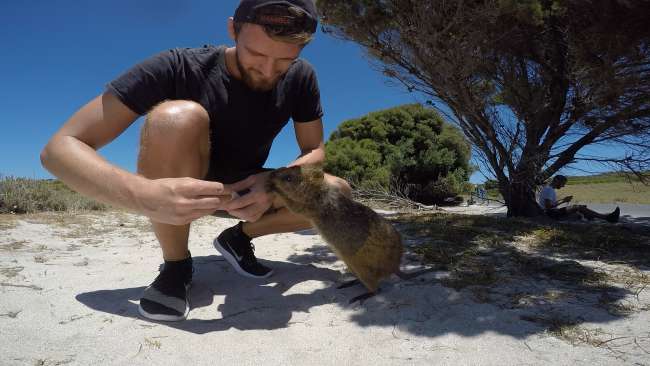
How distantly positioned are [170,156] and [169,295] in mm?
824

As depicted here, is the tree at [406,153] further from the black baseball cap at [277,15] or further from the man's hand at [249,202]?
the black baseball cap at [277,15]

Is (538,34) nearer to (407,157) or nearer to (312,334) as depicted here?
(312,334)

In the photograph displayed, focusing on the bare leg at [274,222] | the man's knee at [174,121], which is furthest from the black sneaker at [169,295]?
the man's knee at [174,121]

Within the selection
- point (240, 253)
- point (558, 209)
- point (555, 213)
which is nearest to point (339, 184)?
point (240, 253)

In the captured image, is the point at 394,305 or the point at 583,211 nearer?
the point at 394,305

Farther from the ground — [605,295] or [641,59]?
[641,59]

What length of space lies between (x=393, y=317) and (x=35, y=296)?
215 centimetres

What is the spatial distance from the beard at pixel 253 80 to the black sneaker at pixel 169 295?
1.26 metres

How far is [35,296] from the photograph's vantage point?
7.45 ft

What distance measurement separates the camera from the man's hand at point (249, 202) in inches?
83.1

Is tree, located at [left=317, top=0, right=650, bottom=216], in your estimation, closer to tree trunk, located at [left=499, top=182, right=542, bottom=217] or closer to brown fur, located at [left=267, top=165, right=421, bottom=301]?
tree trunk, located at [left=499, top=182, right=542, bottom=217]

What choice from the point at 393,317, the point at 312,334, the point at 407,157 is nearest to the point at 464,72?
the point at 393,317

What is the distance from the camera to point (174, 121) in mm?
2129

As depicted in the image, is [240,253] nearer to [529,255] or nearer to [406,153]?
[529,255]
